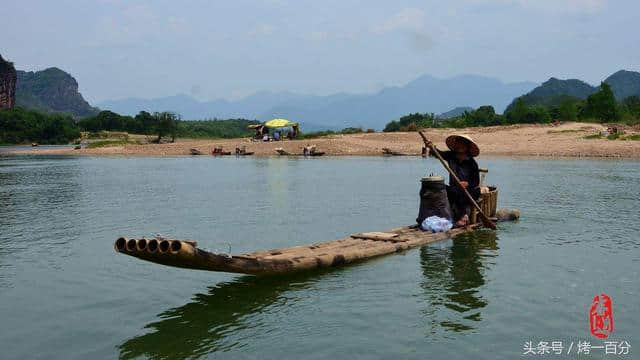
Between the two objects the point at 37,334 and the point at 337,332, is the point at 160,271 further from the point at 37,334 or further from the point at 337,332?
the point at 337,332

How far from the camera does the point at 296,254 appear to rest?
11.1 m

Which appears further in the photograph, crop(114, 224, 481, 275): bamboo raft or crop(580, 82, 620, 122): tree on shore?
crop(580, 82, 620, 122): tree on shore

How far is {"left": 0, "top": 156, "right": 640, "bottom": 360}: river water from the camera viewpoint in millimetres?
8070

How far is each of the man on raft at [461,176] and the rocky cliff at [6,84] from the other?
5198 inches

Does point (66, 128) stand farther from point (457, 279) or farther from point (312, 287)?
point (457, 279)

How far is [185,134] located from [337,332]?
8266 cm

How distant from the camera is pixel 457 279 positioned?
36.4 feet

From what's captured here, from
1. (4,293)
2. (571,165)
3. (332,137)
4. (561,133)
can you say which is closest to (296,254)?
(4,293)

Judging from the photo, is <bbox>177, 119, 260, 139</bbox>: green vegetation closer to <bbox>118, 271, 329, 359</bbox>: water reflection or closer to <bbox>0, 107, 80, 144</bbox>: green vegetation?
<bbox>0, 107, 80, 144</bbox>: green vegetation

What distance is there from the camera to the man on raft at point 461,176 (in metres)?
14.6

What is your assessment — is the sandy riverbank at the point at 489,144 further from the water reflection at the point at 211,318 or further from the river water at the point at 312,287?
the water reflection at the point at 211,318

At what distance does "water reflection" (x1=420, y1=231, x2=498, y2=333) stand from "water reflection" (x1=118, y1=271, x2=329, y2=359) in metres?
2.14

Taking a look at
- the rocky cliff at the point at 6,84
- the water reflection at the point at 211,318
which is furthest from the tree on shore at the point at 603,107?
the rocky cliff at the point at 6,84

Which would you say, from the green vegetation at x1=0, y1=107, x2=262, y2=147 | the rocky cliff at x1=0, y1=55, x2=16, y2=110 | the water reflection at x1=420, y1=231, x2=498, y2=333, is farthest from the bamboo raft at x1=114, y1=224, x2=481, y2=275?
the rocky cliff at x1=0, y1=55, x2=16, y2=110
